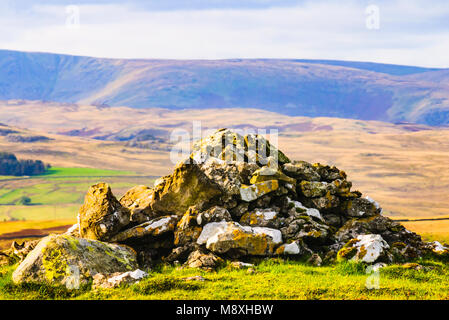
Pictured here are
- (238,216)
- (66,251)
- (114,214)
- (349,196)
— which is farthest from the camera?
(349,196)

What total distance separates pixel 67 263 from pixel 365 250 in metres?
11.4

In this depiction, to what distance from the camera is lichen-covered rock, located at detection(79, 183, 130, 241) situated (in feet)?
68.2

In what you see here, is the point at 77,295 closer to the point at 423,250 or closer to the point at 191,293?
the point at 191,293

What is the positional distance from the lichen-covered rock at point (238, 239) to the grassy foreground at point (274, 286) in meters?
1.31

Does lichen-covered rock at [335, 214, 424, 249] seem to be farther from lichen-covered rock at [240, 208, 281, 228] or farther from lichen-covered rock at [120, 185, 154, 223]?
lichen-covered rock at [120, 185, 154, 223]

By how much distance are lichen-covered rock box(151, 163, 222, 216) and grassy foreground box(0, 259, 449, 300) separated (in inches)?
180

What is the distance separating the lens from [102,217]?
68.5 feet

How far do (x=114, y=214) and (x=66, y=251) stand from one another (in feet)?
12.7

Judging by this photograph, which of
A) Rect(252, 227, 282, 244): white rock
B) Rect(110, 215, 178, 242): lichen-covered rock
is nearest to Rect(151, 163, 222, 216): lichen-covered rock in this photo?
Rect(110, 215, 178, 242): lichen-covered rock

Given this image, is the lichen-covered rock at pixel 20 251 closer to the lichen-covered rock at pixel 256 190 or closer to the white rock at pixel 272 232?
Result: the lichen-covered rock at pixel 256 190

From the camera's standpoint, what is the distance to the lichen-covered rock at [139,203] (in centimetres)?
2223

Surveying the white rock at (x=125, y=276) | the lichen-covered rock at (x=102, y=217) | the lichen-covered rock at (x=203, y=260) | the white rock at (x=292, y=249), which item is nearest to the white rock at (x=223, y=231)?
the white rock at (x=292, y=249)

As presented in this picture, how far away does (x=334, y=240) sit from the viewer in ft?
71.6
